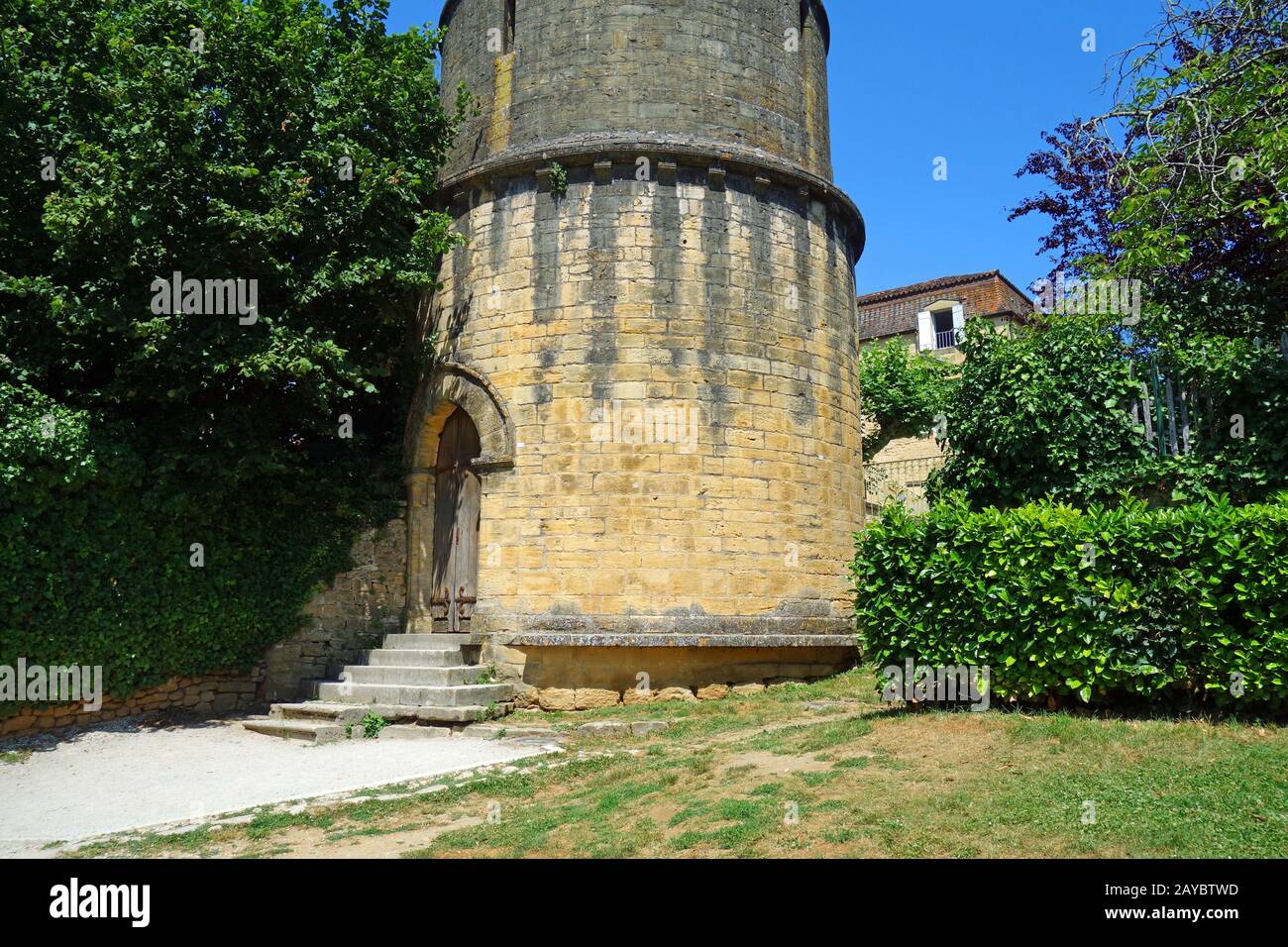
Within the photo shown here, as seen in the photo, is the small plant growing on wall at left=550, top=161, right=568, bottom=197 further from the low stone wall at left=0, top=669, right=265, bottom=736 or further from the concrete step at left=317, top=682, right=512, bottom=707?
the low stone wall at left=0, top=669, right=265, bottom=736

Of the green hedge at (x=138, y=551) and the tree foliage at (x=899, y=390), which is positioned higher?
the tree foliage at (x=899, y=390)

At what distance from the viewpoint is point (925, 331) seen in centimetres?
3253

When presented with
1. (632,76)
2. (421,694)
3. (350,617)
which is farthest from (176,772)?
(632,76)

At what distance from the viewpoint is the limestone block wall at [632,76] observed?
520 inches

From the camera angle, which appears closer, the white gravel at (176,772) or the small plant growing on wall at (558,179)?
the white gravel at (176,772)

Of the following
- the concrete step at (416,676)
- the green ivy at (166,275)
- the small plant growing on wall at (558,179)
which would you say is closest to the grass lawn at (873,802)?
the concrete step at (416,676)

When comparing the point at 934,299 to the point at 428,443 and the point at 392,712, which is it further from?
the point at 392,712

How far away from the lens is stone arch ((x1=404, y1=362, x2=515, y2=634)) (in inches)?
504

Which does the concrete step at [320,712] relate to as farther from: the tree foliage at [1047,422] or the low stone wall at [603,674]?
the tree foliage at [1047,422]

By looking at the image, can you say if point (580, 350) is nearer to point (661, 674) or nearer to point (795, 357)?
point (795, 357)

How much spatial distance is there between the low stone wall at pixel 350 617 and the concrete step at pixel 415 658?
77 cm

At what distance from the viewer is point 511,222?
1305cm

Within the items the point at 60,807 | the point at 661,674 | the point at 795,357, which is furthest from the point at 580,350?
the point at 60,807

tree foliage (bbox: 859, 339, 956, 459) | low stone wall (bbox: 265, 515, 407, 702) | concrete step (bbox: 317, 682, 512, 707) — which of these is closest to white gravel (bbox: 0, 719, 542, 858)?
concrete step (bbox: 317, 682, 512, 707)
